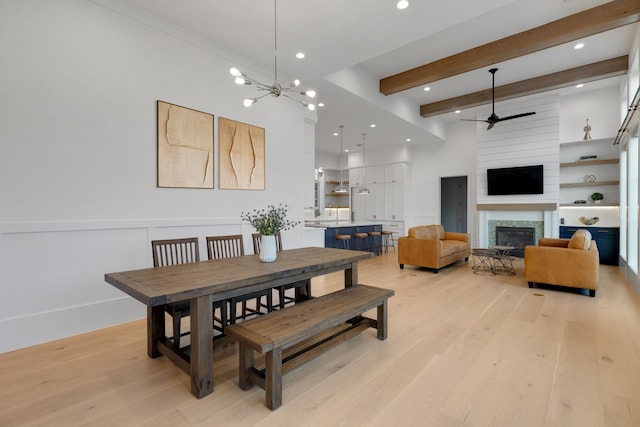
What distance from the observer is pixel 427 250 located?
217 inches

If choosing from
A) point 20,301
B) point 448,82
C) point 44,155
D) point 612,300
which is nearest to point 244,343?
point 20,301

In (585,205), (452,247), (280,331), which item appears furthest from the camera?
(585,205)

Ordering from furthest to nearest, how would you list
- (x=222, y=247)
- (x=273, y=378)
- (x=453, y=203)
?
(x=453, y=203), (x=222, y=247), (x=273, y=378)

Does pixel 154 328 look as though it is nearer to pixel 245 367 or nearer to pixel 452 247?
pixel 245 367

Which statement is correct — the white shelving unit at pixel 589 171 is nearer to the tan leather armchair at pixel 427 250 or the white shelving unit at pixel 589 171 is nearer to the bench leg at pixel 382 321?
the tan leather armchair at pixel 427 250

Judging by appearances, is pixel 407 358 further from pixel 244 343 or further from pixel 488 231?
pixel 488 231

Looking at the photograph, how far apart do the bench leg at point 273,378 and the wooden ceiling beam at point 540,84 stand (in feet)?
22.9

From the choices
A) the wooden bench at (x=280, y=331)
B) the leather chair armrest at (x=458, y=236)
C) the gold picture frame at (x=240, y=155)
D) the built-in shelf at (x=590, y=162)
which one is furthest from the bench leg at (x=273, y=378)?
the built-in shelf at (x=590, y=162)

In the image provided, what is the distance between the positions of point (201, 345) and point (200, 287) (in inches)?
15.9

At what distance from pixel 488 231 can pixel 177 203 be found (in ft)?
23.8

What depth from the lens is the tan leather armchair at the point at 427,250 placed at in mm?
5434

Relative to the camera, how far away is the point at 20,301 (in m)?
2.60

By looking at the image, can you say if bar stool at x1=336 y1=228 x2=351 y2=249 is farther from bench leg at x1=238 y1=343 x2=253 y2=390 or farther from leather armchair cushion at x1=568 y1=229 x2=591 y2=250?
bench leg at x1=238 y1=343 x2=253 y2=390

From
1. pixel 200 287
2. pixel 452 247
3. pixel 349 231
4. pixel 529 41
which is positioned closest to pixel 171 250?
pixel 200 287
